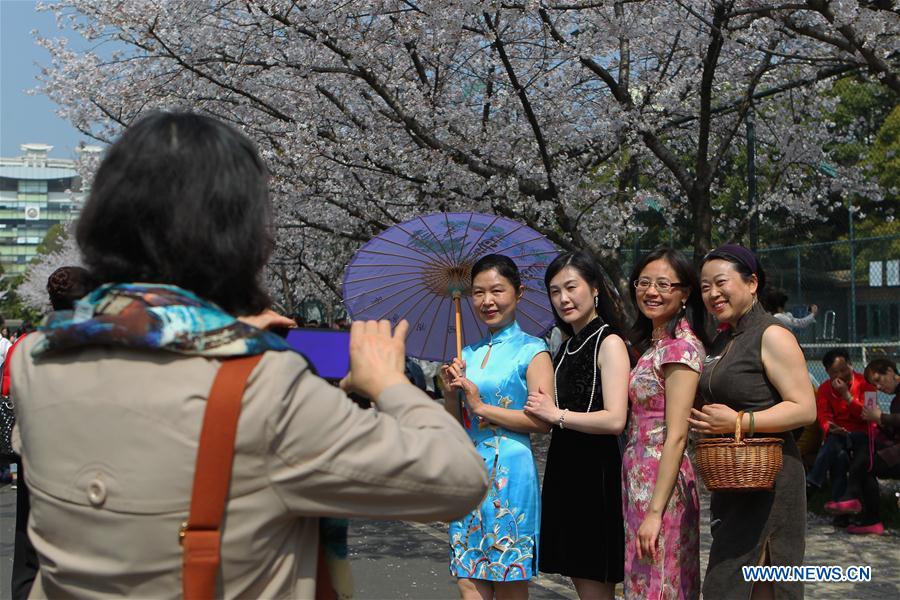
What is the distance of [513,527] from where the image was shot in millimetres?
4438

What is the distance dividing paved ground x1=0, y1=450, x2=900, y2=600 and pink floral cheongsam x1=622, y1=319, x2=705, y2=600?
98.7 inches

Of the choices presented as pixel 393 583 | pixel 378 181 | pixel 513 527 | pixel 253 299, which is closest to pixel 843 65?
pixel 378 181

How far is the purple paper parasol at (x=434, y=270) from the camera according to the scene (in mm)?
5258

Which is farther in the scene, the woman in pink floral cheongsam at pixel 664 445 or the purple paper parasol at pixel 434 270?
the purple paper parasol at pixel 434 270

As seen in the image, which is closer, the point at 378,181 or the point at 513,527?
the point at 513,527

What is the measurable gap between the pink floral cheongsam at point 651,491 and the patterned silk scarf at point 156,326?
2.77m

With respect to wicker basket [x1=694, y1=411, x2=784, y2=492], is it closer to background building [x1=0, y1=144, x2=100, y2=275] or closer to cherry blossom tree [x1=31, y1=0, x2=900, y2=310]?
cherry blossom tree [x1=31, y1=0, x2=900, y2=310]

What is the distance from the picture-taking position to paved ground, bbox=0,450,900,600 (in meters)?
6.74

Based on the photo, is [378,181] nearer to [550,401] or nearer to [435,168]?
[435,168]

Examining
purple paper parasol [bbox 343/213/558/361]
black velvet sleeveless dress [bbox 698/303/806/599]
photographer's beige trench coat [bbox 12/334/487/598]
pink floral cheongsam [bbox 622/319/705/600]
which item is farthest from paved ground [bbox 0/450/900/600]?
photographer's beige trench coat [bbox 12/334/487/598]

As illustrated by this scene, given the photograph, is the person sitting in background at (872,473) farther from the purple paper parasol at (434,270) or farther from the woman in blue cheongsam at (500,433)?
the woman in blue cheongsam at (500,433)

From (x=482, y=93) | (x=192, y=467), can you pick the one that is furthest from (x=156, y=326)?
(x=482, y=93)

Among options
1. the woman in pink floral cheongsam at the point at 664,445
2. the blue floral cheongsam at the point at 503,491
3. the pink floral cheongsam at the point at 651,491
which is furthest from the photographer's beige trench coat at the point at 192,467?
the blue floral cheongsam at the point at 503,491

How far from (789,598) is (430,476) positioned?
2740mm
